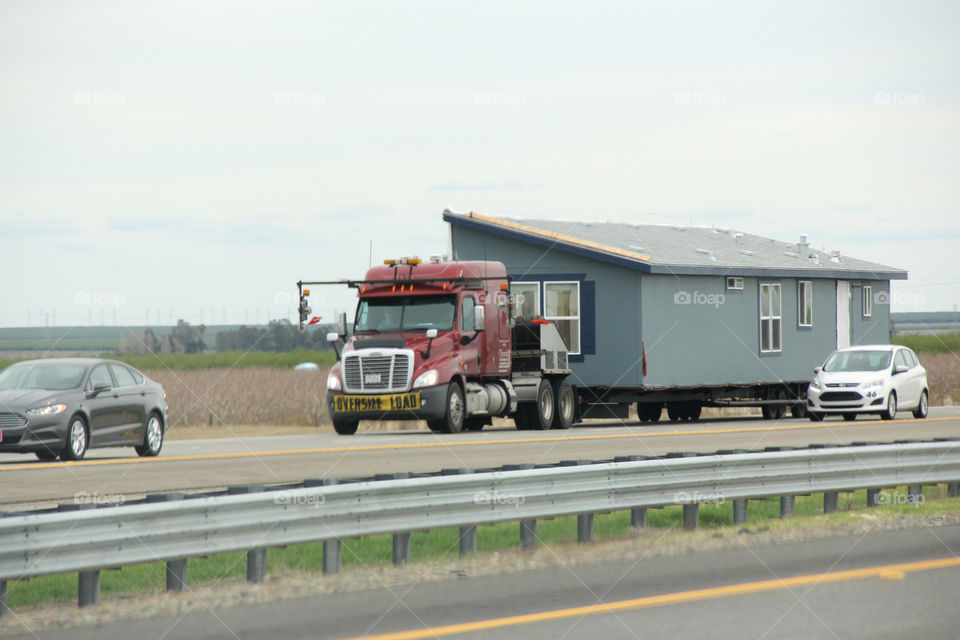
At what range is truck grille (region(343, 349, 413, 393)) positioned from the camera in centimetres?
2427

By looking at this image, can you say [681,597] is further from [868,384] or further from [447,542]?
[868,384]

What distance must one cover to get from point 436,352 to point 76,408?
774 centimetres

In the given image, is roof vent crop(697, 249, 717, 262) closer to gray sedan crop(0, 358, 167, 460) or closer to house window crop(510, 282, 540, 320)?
house window crop(510, 282, 540, 320)

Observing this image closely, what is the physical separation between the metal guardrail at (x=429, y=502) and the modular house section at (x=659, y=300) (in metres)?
15.1

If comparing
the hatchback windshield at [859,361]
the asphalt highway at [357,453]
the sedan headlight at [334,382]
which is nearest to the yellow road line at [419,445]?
the asphalt highway at [357,453]

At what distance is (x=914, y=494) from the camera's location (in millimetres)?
14422

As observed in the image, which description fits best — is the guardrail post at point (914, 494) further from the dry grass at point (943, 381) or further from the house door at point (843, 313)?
the dry grass at point (943, 381)

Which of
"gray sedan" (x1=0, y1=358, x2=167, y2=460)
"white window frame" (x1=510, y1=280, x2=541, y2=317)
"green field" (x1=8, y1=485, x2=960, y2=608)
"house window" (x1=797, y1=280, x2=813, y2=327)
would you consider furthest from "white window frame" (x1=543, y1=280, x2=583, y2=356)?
"green field" (x1=8, y1=485, x2=960, y2=608)

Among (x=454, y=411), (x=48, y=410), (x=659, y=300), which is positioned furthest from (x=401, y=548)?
(x=659, y=300)

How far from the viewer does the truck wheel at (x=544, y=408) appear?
27453 mm

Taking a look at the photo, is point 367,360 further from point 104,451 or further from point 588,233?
point 588,233

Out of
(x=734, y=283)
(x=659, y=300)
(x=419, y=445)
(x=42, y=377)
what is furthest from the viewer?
(x=734, y=283)

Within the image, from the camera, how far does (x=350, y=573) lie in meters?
9.97

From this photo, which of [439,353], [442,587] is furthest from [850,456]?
[439,353]
